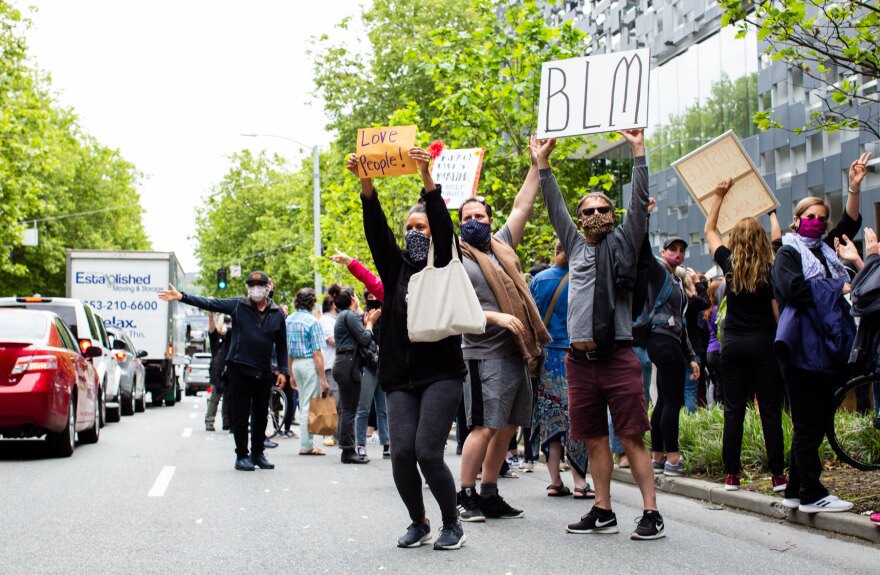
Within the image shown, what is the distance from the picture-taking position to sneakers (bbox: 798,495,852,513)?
7.14 m

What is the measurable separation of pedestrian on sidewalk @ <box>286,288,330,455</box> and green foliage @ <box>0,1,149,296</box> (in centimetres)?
2055

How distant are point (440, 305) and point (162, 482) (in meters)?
4.95

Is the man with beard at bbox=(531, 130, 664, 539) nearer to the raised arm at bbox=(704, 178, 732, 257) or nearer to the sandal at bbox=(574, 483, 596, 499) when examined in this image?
the raised arm at bbox=(704, 178, 732, 257)

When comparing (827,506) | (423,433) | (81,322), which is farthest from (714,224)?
(81,322)

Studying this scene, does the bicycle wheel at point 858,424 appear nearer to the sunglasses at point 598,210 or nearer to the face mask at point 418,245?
the sunglasses at point 598,210

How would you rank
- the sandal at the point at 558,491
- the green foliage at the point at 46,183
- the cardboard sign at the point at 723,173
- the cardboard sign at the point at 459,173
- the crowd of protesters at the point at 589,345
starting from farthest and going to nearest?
the green foliage at the point at 46,183 → the cardboard sign at the point at 459,173 → the cardboard sign at the point at 723,173 → the sandal at the point at 558,491 → the crowd of protesters at the point at 589,345

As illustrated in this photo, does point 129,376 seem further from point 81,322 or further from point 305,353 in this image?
point 305,353

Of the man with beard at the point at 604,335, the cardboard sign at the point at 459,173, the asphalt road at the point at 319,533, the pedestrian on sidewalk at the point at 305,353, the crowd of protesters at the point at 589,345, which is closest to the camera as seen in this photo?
the asphalt road at the point at 319,533

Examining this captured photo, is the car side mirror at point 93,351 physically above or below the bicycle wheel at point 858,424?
above

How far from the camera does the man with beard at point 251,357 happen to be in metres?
11.2

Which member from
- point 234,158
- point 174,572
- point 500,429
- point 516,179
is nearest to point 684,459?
point 500,429

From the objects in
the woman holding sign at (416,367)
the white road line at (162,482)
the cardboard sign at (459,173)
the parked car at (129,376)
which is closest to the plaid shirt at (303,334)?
the cardboard sign at (459,173)

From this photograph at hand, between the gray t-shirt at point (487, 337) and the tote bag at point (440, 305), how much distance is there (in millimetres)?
1159

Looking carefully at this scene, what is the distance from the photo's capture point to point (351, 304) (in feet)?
41.7
